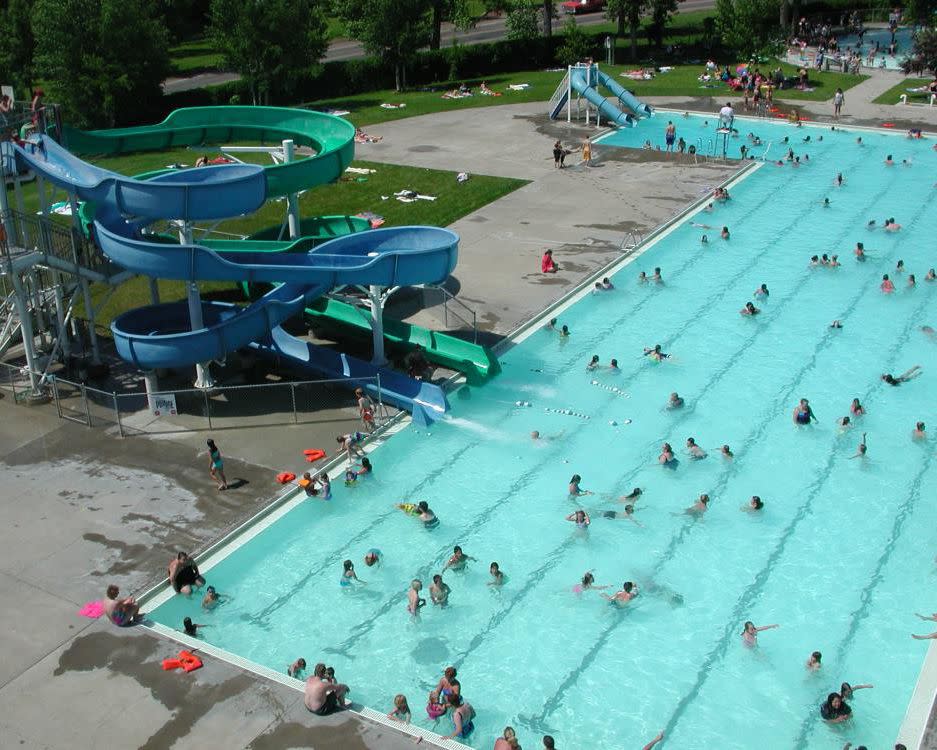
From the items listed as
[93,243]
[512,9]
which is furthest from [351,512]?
[512,9]

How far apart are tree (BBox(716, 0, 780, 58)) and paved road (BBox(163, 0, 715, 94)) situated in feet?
53.3

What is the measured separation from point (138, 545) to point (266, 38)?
37.0 m

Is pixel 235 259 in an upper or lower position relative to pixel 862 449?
upper

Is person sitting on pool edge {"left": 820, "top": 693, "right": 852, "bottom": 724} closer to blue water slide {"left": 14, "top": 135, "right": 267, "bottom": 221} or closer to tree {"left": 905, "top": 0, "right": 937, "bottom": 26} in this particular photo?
blue water slide {"left": 14, "top": 135, "right": 267, "bottom": 221}

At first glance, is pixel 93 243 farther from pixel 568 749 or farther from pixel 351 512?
pixel 568 749

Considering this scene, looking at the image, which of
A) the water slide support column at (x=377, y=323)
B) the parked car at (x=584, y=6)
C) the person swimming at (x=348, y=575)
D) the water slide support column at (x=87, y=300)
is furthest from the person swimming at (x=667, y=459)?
the parked car at (x=584, y=6)

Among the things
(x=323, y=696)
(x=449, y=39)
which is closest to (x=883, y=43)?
(x=449, y=39)

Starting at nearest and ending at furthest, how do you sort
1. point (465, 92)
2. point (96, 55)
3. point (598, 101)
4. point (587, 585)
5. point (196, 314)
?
point (587, 585) → point (196, 314) → point (96, 55) → point (598, 101) → point (465, 92)

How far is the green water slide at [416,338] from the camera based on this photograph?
25.8 m

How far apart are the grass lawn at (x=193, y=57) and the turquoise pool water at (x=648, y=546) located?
46.5 m

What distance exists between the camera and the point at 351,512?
21.0m

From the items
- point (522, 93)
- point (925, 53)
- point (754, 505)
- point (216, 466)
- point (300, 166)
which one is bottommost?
point (754, 505)

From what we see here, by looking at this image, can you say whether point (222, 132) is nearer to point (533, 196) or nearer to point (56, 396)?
point (533, 196)

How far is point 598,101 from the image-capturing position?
49.7 metres
